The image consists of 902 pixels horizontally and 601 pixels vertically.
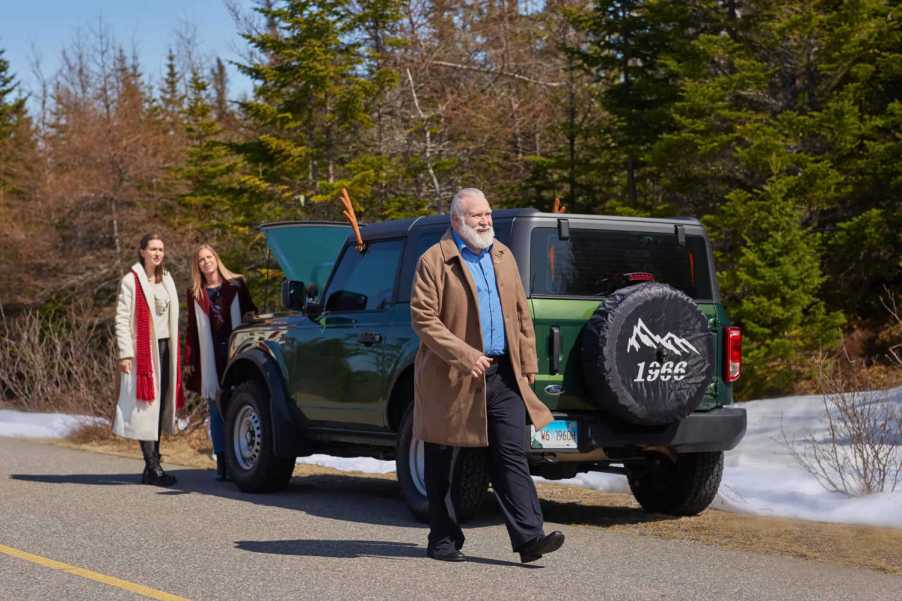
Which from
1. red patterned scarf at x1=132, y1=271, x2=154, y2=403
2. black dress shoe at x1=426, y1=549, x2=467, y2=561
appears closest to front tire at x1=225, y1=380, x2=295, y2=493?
red patterned scarf at x1=132, y1=271, x2=154, y2=403

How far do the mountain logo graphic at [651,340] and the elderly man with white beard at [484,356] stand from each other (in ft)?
3.57

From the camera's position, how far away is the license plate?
817 cm

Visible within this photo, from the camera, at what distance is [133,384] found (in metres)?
11.5

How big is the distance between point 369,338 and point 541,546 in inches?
118

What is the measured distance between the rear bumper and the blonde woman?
14.8 feet

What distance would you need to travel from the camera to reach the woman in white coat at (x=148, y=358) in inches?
449

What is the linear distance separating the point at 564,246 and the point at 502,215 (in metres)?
0.44

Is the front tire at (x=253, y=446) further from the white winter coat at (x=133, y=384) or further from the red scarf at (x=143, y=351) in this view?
the red scarf at (x=143, y=351)

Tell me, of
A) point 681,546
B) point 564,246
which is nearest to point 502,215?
point 564,246

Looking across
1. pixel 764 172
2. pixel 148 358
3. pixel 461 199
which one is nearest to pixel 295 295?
pixel 148 358

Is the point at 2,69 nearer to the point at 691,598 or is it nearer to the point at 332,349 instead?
the point at 332,349

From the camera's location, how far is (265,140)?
108 feet

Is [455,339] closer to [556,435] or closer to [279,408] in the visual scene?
[556,435]

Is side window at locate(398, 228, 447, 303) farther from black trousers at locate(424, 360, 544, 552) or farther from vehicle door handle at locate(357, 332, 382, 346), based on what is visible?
black trousers at locate(424, 360, 544, 552)
